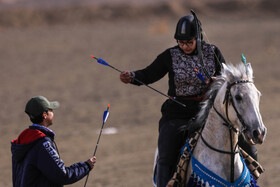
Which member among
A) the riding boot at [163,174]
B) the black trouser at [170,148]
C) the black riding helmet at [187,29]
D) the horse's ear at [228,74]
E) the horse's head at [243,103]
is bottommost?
the riding boot at [163,174]

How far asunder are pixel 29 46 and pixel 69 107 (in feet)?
43.2

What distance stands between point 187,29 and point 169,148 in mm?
1406

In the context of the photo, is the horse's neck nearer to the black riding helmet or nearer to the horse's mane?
the horse's mane

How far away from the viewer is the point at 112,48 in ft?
99.7

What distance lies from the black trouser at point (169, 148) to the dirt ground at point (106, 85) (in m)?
4.64

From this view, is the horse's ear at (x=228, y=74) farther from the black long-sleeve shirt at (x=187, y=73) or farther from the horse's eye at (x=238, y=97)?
the black long-sleeve shirt at (x=187, y=73)

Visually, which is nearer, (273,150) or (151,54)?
(273,150)

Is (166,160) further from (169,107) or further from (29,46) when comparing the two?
(29,46)

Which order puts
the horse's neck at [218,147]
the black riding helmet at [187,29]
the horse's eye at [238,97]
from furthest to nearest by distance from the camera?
the black riding helmet at [187,29]
the horse's neck at [218,147]
the horse's eye at [238,97]

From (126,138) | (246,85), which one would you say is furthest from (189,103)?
(126,138)

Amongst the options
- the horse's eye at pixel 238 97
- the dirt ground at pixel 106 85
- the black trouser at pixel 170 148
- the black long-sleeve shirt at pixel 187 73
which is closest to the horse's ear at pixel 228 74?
the horse's eye at pixel 238 97

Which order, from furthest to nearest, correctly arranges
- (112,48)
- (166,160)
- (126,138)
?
(112,48) → (126,138) → (166,160)

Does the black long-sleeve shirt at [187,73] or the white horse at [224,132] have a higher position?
the black long-sleeve shirt at [187,73]

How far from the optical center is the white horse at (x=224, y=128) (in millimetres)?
5488
